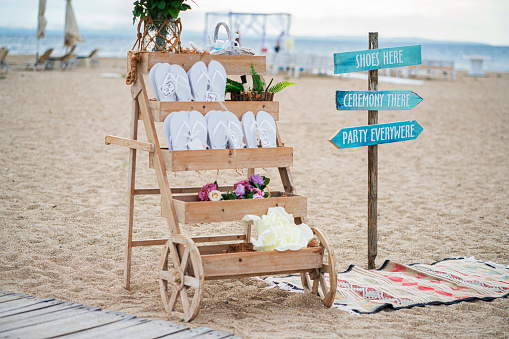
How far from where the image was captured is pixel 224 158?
12.2 feet

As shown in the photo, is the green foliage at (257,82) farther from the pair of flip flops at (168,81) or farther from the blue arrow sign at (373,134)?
the blue arrow sign at (373,134)

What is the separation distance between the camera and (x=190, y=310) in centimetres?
344

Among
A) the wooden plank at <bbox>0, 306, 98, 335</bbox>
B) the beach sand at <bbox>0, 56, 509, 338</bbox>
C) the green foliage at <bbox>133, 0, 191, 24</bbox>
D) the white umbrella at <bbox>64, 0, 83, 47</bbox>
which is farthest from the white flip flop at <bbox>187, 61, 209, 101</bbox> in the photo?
the white umbrella at <bbox>64, 0, 83, 47</bbox>

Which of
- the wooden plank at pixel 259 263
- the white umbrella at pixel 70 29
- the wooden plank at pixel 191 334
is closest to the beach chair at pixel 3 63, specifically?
the white umbrella at pixel 70 29

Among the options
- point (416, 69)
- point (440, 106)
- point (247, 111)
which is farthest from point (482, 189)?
point (416, 69)

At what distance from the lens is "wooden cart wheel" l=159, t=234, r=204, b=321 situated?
3.36 metres

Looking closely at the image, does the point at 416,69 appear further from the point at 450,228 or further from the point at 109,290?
the point at 109,290

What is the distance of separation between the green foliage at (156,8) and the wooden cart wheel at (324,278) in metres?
1.86

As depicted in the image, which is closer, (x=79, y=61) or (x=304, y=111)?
(x=304, y=111)

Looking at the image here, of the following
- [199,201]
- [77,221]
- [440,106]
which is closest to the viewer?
[199,201]

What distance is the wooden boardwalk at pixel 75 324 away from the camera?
9.37ft

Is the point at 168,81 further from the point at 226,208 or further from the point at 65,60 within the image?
the point at 65,60

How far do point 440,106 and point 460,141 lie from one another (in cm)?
512

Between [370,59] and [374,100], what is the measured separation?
333 millimetres
